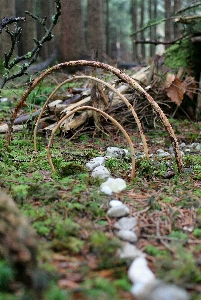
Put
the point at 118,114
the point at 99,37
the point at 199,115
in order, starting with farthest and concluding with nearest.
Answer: the point at 99,37, the point at 199,115, the point at 118,114

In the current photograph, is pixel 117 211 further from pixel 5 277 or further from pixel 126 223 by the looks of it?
pixel 5 277

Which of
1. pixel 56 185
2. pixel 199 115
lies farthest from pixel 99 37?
pixel 56 185

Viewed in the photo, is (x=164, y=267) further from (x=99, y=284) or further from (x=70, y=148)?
→ (x=70, y=148)

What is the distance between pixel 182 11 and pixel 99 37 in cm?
522

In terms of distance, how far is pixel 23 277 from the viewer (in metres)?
1.28

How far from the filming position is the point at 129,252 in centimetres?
156

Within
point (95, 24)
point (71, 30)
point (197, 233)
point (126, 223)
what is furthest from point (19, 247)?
point (95, 24)

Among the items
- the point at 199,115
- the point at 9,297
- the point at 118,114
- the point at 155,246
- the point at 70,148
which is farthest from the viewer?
the point at 199,115

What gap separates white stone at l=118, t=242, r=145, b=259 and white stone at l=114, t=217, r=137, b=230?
0.64ft

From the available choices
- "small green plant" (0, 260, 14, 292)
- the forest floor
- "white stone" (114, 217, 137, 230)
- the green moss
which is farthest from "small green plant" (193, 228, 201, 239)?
the green moss

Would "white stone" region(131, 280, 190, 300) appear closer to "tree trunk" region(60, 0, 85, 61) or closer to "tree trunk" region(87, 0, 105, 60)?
"tree trunk" region(60, 0, 85, 61)

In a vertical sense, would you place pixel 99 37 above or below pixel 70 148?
above

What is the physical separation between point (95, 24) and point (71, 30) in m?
1.92

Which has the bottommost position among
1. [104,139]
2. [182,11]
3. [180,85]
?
[104,139]
